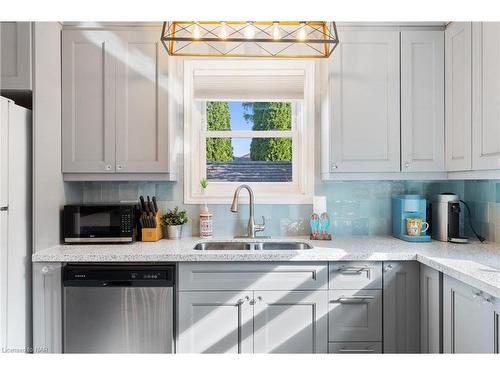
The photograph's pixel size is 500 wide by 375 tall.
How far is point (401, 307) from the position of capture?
2.02 metres

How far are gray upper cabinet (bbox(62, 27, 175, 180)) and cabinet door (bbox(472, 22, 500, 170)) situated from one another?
1.84 meters

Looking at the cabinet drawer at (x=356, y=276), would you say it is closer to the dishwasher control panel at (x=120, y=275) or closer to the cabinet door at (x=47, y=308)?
the dishwasher control panel at (x=120, y=275)

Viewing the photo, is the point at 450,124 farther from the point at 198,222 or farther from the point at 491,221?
the point at 198,222

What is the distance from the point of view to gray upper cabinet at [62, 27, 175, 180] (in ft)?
7.52

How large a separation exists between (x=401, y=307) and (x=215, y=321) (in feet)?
3.49

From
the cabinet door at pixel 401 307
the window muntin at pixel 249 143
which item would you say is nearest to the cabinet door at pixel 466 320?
the cabinet door at pixel 401 307

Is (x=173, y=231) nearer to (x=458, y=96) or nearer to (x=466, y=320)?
(x=466, y=320)

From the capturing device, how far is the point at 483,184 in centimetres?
238

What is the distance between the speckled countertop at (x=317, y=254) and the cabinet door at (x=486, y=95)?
501 mm

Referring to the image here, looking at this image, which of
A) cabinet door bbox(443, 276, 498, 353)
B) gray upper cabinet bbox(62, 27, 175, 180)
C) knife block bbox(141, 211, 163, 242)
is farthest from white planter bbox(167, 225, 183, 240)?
cabinet door bbox(443, 276, 498, 353)

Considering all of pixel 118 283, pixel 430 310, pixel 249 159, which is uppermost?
pixel 249 159

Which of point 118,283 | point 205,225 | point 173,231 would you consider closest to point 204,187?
point 205,225

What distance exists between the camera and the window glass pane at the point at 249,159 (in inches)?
109

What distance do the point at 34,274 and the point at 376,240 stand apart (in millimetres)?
2137
